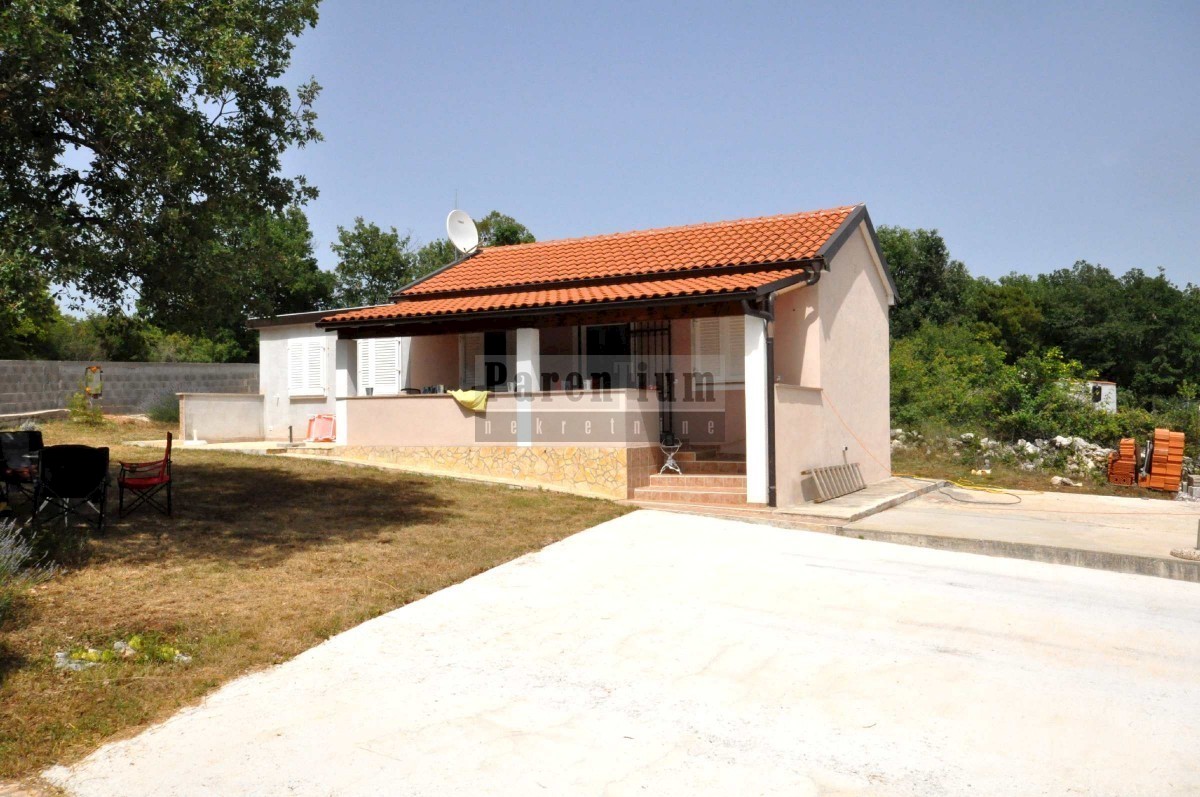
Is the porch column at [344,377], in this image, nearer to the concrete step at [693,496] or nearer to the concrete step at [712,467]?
the concrete step at [693,496]

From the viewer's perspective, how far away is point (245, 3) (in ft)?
28.9

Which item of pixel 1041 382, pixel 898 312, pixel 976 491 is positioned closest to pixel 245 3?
pixel 976 491

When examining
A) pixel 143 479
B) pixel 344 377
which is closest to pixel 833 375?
pixel 344 377

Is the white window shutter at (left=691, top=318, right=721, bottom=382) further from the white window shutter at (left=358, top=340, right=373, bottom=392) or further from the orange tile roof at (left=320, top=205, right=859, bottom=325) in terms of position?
the white window shutter at (left=358, top=340, right=373, bottom=392)

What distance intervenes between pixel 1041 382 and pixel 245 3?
19.3m

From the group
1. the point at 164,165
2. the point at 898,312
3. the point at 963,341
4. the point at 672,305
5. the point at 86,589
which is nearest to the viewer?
the point at 86,589

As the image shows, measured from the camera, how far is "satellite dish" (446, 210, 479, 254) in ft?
66.2

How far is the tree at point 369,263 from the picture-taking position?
3847 centimetres

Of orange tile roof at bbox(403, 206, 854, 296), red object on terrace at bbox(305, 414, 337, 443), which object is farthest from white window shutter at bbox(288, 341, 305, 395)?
orange tile roof at bbox(403, 206, 854, 296)

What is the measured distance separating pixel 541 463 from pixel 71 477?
7149 millimetres

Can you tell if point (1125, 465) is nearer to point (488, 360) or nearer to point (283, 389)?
point (488, 360)

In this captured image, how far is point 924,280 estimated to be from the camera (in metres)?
50.7

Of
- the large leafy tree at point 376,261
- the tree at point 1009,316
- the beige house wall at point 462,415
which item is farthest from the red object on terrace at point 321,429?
the tree at point 1009,316

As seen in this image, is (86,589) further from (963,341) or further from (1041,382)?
(963,341)
